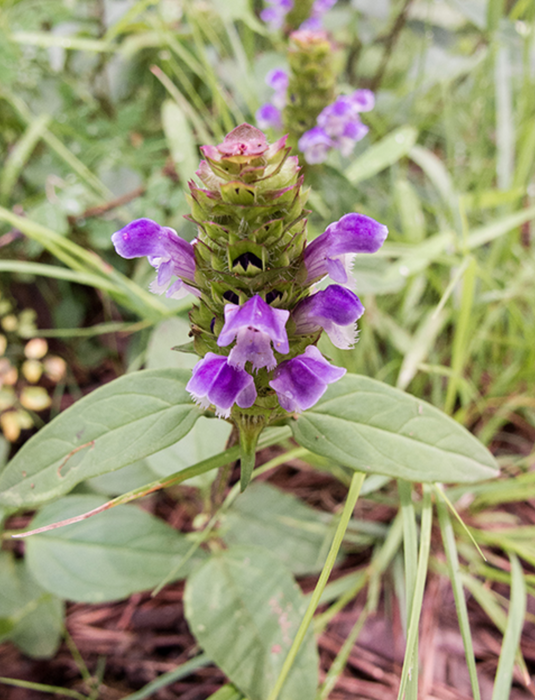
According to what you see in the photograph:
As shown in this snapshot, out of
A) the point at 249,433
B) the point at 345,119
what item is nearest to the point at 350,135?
the point at 345,119

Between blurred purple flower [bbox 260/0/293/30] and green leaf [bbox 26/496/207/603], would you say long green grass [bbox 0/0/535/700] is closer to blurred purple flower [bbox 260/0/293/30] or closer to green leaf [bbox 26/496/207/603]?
blurred purple flower [bbox 260/0/293/30]

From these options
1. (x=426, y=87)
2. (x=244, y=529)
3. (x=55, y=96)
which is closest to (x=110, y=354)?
(x=244, y=529)

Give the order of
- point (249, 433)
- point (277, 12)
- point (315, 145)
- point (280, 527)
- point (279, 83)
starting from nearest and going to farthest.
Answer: point (249, 433) → point (280, 527) → point (315, 145) → point (279, 83) → point (277, 12)

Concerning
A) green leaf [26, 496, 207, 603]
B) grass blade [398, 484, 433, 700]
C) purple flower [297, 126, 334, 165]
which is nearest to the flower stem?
grass blade [398, 484, 433, 700]

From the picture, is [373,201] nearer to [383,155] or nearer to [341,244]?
[383,155]

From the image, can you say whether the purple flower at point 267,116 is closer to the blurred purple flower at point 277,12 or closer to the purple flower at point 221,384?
the blurred purple flower at point 277,12

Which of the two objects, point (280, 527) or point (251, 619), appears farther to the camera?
point (280, 527)

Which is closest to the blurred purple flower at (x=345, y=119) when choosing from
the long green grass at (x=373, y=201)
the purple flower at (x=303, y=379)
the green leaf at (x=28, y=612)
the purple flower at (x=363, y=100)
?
the purple flower at (x=363, y=100)
